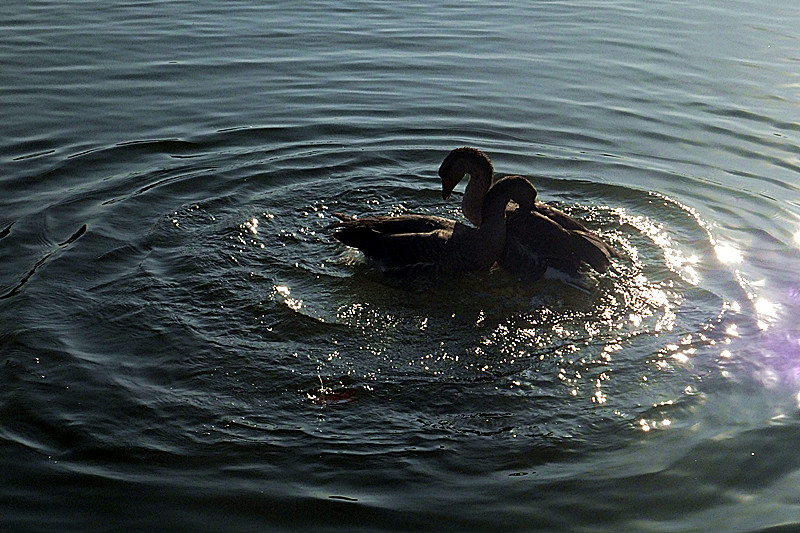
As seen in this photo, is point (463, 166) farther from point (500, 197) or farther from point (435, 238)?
point (435, 238)

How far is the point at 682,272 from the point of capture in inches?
364

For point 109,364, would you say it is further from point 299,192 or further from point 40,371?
point 299,192

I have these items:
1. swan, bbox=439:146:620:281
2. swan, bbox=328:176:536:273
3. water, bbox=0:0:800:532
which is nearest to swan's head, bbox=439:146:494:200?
swan, bbox=439:146:620:281

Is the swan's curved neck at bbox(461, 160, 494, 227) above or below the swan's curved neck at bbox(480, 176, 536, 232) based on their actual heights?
above

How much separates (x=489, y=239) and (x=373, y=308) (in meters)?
1.38

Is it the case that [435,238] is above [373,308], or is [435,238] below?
above

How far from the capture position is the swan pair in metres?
9.10

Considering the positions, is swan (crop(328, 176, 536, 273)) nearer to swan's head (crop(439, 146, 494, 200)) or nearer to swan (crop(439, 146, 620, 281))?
swan (crop(439, 146, 620, 281))

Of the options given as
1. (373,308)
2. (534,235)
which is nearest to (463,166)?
(534,235)

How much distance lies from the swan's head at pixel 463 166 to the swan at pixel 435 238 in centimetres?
52

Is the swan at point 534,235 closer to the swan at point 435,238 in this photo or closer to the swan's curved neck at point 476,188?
the swan's curved neck at point 476,188

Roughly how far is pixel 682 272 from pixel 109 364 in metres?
5.09

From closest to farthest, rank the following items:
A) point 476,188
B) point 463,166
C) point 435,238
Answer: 1. point 435,238
2. point 463,166
3. point 476,188

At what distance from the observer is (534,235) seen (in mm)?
9578
